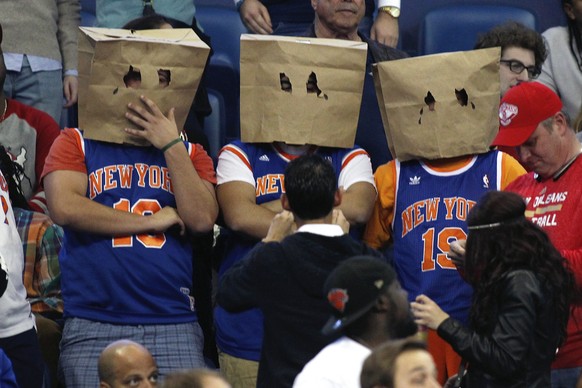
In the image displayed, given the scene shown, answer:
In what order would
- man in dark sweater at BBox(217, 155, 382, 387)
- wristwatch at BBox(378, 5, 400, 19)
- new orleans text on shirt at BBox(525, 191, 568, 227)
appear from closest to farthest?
1. man in dark sweater at BBox(217, 155, 382, 387)
2. new orleans text on shirt at BBox(525, 191, 568, 227)
3. wristwatch at BBox(378, 5, 400, 19)

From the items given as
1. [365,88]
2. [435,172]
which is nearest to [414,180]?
[435,172]

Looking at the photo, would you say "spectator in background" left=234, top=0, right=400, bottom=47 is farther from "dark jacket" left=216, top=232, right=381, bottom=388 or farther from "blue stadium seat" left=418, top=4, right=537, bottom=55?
"dark jacket" left=216, top=232, right=381, bottom=388

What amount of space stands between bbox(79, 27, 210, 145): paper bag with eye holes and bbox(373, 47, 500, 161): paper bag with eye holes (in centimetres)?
82

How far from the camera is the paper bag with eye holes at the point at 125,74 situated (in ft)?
17.0

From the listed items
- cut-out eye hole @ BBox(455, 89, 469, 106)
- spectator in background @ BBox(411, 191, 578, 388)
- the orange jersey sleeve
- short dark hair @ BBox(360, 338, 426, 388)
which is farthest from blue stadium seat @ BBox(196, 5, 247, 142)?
short dark hair @ BBox(360, 338, 426, 388)

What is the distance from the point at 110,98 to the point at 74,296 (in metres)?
0.80

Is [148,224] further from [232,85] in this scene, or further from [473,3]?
[473,3]

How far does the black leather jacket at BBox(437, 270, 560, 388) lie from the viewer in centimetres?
428

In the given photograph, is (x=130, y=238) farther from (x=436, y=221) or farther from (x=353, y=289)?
(x=353, y=289)

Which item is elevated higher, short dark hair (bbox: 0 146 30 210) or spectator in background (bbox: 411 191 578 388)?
spectator in background (bbox: 411 191 578 388)

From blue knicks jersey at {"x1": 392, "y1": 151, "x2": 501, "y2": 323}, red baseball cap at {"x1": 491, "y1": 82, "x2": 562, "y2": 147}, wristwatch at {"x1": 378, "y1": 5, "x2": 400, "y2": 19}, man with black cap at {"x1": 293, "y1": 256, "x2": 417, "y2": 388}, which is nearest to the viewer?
man with black cap at {"x1": 293, "y1": 256, "x2": 417, "y2": 388}

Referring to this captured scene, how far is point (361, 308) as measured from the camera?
12.4ft

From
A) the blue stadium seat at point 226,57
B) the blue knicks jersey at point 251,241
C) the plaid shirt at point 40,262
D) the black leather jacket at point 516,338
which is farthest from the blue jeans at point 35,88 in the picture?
the black leather jacket at point 516,338

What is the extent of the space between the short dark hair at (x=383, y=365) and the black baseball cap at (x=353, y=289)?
0.39m
